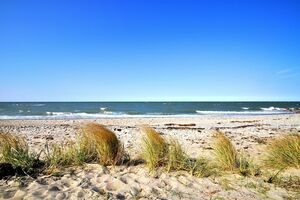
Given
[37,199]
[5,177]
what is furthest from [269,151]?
[5,177]

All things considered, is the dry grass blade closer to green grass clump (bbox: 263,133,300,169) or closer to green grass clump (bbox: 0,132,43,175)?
Result: green grass clump (bbox: 0,132,43,175)

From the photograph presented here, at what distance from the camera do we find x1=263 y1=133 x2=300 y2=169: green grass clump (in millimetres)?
5742

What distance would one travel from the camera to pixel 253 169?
213 inches

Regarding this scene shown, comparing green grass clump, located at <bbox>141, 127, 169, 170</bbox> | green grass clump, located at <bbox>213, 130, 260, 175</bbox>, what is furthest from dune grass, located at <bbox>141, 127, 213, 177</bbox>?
green grass clump, located at <bbox>213, 130, 260, 175</bbox>

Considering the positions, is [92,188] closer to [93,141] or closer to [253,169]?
[93,141]

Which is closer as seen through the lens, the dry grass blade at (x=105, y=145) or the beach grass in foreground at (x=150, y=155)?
the beach grass in foreground at (x=150, y=155)

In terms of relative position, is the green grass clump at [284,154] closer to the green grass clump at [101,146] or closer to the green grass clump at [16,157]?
the green grass clump at [101,146]

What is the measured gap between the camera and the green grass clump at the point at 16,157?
16.8 ft

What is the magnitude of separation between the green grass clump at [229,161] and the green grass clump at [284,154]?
56cm

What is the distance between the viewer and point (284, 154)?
586 cm

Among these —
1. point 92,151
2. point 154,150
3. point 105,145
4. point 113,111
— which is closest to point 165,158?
point 154,150

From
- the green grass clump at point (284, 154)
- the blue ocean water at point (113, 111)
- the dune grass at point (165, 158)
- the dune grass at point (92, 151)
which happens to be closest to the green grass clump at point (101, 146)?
the dune grass at point (92, 151)

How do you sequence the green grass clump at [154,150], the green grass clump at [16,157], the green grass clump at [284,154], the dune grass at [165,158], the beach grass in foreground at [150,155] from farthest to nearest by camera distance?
the green grass clump at [284,154] → the green grass clump at [154,150] → the dune grass at [165,158] → the beach grass in foreground at [150,155] → the green grass clump at [16,157]

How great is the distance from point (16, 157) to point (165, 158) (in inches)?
119
